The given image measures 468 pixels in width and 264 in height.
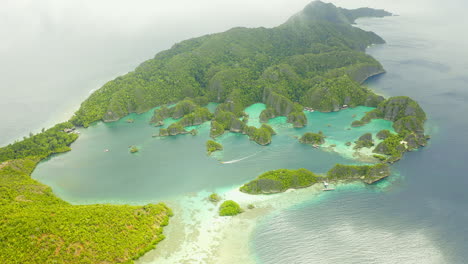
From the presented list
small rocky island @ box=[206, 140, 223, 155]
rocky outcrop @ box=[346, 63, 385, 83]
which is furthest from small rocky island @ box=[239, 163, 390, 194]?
rocky outcrop @ box=[346, 63, 385, 83]

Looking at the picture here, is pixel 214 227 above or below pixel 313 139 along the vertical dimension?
below

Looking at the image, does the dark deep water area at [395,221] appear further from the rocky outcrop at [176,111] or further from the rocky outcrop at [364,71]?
the rocky outcrop at [176,111]

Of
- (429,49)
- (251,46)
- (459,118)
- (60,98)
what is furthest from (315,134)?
(429,49)

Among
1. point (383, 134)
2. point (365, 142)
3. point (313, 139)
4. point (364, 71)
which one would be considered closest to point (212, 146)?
point (313, 139)

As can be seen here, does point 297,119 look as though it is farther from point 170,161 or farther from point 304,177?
point 170,161

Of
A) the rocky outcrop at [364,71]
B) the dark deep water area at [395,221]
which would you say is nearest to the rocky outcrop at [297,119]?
the dark deep water area at [395,221]

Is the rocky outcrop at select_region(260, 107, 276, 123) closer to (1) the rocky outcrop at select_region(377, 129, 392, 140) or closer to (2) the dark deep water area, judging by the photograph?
(1) the rocky outcrop at select_region(377, 129, 392, 140)
